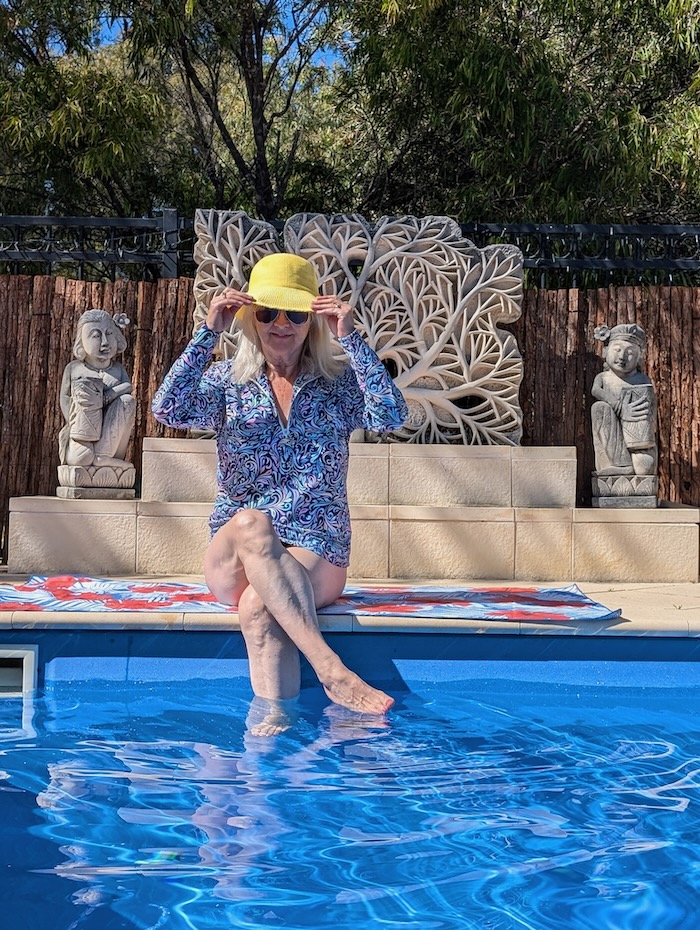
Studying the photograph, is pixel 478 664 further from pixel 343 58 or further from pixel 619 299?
pixel 343 58

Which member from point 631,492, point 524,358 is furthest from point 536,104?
point 631,492

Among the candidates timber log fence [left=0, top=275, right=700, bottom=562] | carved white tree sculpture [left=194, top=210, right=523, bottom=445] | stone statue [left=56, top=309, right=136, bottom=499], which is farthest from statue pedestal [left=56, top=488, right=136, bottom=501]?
carved white tree sculpture [left=194, top=210, right=523, bottom=445]

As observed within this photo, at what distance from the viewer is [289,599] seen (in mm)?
3670

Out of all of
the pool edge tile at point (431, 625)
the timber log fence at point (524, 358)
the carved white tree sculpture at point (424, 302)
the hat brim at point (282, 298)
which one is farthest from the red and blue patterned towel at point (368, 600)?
the timber log fence at point (524, 358)

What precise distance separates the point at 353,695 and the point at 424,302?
3716 mm

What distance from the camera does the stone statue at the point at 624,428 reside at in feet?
21.1

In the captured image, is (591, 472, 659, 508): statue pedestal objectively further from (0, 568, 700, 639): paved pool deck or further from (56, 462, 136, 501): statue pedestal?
(56, 462, 136, 501): statue pedestal

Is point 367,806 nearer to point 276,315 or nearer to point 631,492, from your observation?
point 276,315

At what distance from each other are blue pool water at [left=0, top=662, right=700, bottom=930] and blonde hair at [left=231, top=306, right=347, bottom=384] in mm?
1222

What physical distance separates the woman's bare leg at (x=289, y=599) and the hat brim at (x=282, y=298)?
2.60 feet

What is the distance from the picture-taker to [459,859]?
239cm

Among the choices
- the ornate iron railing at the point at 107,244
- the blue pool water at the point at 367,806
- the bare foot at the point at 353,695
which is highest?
the ornate iron railing at the point at 107,244

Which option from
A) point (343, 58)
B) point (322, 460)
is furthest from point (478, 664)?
point (343, 58)

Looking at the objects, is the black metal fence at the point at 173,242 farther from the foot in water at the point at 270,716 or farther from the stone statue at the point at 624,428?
the foot in water at the point at 270,716
